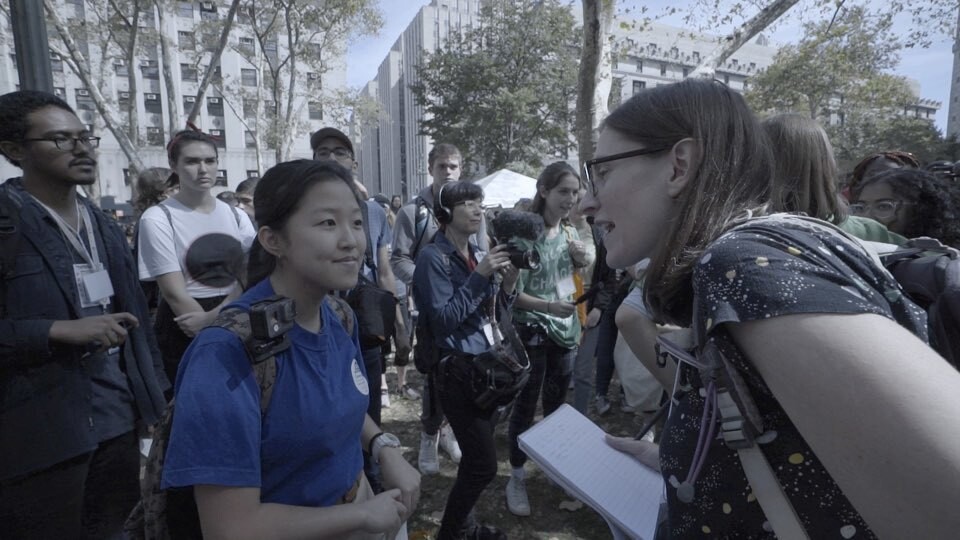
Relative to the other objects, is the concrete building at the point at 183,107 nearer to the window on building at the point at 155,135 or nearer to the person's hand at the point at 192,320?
the window on building at the point at 155,135

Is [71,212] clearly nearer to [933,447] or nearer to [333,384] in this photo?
[333,384]

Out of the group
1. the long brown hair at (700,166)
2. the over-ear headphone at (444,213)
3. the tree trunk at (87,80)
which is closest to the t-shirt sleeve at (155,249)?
the over-ear headphone at (444,213)

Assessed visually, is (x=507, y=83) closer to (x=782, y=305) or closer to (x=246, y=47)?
(x=246, y=47)

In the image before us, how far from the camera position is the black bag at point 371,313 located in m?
3.02

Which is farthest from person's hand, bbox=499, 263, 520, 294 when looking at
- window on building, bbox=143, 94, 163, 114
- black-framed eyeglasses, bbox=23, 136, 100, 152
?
window on building, bbox=143, 94, 163, 114

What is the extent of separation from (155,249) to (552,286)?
2.58 metres

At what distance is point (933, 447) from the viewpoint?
63 centimetres

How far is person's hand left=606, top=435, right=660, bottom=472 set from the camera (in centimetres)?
169

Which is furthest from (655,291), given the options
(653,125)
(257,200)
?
(257,200)

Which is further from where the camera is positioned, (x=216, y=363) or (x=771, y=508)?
(x=216, y=363)

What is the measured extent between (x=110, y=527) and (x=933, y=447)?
301 centimetres

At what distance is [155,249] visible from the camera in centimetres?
296

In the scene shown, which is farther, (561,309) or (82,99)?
(82,99)

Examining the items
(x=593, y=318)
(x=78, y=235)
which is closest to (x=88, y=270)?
(x=78, y=235)
